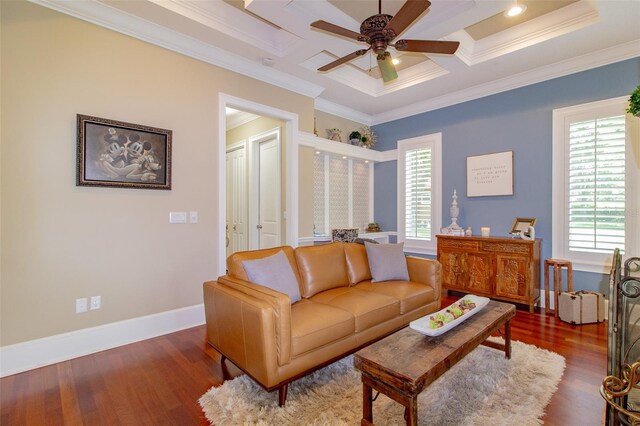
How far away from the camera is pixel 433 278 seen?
10.5ft

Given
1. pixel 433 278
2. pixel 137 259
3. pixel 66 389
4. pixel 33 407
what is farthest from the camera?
pixel 433 278

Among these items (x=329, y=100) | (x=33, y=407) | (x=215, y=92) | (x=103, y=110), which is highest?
(x=329, y=100)

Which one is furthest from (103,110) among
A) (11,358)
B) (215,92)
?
(11,358)

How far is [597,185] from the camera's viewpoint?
3586 mm

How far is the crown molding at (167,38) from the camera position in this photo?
264 cm

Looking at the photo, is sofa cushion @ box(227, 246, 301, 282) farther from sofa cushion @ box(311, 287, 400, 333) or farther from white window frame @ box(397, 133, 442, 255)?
white window frame @ box(397, 133, 442, 255)

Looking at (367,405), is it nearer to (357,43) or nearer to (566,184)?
(357,43)

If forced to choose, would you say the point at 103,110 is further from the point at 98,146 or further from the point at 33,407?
the point at 33,407

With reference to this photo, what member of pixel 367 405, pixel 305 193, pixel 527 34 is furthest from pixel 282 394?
pixel 527 34

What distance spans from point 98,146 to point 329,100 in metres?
3.50

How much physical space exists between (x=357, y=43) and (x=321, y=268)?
226 cm

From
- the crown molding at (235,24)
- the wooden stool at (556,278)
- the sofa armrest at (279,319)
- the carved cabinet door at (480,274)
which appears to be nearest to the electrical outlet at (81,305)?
the sofa armrest at (279,319)

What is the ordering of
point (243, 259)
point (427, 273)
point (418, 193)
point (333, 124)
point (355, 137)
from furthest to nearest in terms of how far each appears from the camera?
point (355, 137), point (333, 124), point (418, 193), point (427, 273), point (243, 259)

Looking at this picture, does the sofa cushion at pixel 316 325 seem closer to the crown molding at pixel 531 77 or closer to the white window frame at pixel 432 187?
the white window frame at pixel 432 187
